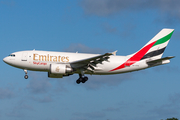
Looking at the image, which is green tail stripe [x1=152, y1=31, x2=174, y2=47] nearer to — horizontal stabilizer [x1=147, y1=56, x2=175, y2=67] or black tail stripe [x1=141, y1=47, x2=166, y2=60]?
black tail stripe [x1=141, y1=47, x2=166, y2=60]

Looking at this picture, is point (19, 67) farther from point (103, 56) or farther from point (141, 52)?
point (141, 52)

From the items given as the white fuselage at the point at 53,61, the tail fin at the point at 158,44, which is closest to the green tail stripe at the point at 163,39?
the tail fin at the point at 158,44

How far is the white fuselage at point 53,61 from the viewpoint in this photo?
44.4m

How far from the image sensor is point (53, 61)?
44.5 metres

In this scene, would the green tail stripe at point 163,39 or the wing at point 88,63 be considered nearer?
the wing at point 88,63

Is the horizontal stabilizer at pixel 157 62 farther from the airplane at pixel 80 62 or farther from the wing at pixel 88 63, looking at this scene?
the wing at pixel 88 63

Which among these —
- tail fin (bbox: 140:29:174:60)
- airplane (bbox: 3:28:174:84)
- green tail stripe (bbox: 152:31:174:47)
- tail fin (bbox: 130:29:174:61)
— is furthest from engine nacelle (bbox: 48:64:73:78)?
green tail stripe (bbox: 152:31:174:47)

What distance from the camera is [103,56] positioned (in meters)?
42.4

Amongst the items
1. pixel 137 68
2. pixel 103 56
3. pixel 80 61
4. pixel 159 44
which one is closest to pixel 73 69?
pixel 80 61

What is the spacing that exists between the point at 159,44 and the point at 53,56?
54.0ft

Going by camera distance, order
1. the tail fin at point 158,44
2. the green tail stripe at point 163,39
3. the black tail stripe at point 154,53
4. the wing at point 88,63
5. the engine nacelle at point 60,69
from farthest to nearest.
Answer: the green tail stripe at point 163,39 → the tail fin at point 158,44 → the black tail stripe at point 154,53 → the engine nacelle at point 60,69 → the wing at point 88,63

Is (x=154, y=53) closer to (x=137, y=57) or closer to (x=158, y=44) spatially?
(x=158, y=44)

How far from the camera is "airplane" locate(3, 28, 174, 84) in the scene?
44219 mm

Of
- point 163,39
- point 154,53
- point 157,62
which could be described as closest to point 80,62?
point 157,62
